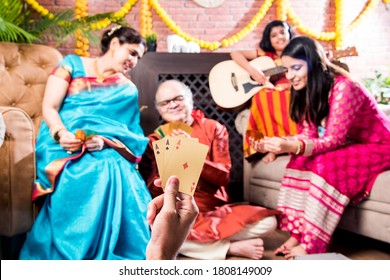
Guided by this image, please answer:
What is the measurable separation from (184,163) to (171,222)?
0.07 meters

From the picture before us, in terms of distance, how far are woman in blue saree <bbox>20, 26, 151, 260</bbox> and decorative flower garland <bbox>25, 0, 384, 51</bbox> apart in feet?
1.36

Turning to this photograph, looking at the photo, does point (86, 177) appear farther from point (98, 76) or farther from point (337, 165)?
point (337, 165)

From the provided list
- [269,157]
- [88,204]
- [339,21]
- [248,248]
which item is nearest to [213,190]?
[248,248]

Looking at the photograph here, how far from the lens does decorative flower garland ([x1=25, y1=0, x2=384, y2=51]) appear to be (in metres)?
1.62

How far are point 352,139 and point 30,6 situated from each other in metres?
1.27

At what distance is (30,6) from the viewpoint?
186cm

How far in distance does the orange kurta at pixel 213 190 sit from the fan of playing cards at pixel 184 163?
890 mm

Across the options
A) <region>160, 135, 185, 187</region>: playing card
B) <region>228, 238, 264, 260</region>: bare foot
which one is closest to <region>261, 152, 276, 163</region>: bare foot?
<region>228, 238, 264, 260</region>: bare foot

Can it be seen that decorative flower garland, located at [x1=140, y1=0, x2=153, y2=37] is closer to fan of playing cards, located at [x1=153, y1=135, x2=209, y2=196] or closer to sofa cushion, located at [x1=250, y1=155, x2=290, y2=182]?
sofa cushion, located at [x1=250, y1=155, x2=290, y2=182]

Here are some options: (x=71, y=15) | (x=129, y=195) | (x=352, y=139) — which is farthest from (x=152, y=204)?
(x=71, y=15)

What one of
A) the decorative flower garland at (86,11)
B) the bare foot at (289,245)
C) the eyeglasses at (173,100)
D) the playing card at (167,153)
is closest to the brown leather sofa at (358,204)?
the bare foot at (289,245)

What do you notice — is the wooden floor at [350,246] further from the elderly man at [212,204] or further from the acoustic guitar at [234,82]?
the acoustic guitar at [234,82]

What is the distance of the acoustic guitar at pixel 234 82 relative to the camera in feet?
5.92

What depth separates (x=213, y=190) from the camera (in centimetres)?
161
